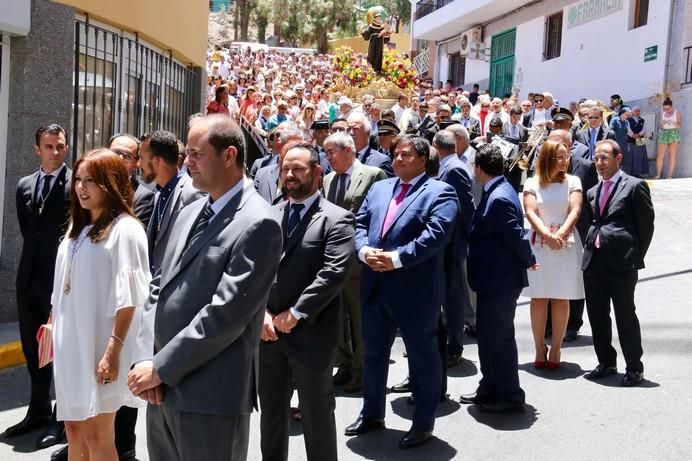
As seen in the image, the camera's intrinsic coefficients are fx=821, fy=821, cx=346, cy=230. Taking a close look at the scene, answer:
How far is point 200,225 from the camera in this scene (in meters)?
3.43

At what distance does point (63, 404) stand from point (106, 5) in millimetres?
6605

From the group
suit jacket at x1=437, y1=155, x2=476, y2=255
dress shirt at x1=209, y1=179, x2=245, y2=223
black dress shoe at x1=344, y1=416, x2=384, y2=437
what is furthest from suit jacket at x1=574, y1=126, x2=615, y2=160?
dress shirt at x1=209, y1=179, x2=245, y2=223

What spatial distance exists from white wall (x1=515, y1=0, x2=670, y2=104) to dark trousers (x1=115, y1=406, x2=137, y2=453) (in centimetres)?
1878

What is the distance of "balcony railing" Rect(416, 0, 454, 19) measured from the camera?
126ft

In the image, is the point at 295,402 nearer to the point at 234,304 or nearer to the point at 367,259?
the point at 367,259

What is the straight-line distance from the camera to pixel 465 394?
21.6 ft

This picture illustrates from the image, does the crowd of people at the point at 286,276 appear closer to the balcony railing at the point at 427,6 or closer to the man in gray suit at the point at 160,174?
the man in gray suit at the point at 160,174

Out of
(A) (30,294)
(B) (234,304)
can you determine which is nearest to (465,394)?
(A) (30,294)

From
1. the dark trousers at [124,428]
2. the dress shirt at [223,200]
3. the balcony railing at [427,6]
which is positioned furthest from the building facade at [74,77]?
the balcony railing at [427,6]

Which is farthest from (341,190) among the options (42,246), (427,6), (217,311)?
(427,6)

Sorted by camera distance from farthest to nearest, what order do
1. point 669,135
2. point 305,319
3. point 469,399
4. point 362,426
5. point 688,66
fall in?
1. point 688,66
2. point 669,135
3. point 469,399
4. point 362,426
5. point 305,319

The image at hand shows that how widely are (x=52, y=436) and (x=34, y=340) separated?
0.72m

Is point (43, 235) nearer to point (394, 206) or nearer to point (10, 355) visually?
point (10, 355)

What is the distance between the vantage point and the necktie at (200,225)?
11.2 feet
